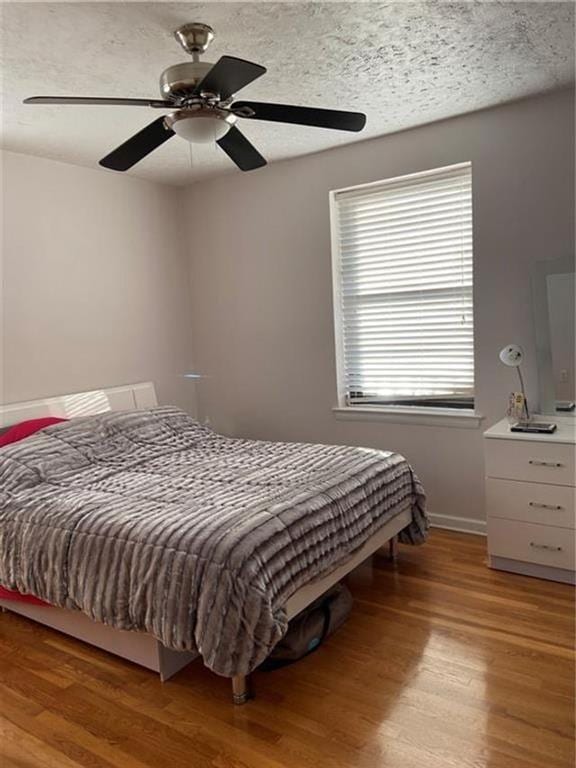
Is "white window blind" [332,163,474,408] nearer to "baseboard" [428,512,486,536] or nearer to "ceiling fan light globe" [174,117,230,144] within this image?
"baseboard" [428,512,486,536]

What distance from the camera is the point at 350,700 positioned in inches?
83.0

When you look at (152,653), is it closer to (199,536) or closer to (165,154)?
(199,536)

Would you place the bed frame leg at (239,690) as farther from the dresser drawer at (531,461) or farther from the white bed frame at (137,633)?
the dresser drawer at (531,461)

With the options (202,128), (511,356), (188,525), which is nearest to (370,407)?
(511,356)

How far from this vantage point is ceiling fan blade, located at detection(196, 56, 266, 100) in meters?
1.77

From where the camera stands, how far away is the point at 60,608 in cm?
254

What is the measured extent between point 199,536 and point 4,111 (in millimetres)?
2400

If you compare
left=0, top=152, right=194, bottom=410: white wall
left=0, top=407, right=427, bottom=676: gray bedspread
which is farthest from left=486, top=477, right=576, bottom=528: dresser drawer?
left=0, top=152, right=194, bottom=410: white wall

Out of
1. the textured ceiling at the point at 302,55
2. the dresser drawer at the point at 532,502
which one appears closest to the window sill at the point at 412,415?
the dresser drawer at the point at 532,502

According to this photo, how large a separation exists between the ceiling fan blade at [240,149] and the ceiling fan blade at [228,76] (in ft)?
1.00

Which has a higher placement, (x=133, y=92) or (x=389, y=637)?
(x=133, y=92)

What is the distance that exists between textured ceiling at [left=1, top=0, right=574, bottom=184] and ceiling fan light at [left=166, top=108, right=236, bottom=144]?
36cm

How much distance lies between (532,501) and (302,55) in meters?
2.42

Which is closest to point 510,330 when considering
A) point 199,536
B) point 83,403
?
point 199,536
